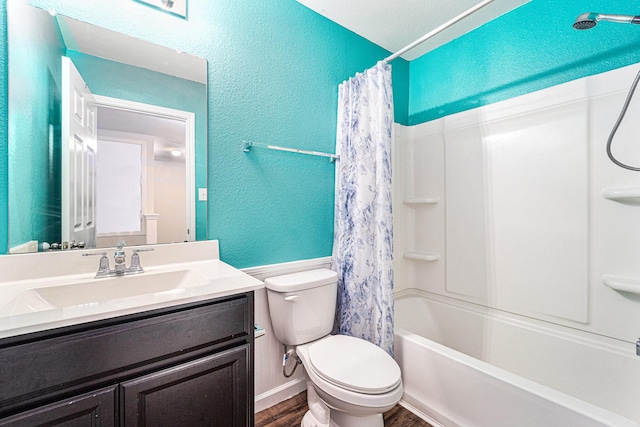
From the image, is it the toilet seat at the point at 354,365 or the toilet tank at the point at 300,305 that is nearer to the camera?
the toilet seat at the point at 354,365

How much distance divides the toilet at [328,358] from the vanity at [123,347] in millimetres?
358

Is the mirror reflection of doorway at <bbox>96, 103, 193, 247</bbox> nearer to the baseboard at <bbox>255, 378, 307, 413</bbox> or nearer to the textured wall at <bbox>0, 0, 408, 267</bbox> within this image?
the textured wall at <bbox>0, 0, 408, 267</bbox>

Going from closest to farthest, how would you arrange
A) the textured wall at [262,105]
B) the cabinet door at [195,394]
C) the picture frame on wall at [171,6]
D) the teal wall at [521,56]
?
the cabinet door at [195,394] → the picture frame on wall at [171,6] → the textured wall at [262,105] → the teal wall at [521,56]

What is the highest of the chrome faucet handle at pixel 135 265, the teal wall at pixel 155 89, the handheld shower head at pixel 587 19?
the handheld shower head at pixel 587 19

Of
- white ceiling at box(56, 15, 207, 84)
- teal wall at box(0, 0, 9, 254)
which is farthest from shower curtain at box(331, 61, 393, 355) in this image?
teal wall at box(0, 0, 9, 254)

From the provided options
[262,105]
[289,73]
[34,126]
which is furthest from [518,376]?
[34,126]

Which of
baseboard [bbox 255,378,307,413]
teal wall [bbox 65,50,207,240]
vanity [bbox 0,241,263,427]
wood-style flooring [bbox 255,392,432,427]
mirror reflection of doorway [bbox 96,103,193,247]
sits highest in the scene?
teal wall [bbox 65,50,207,240]

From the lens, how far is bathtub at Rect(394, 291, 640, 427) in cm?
114

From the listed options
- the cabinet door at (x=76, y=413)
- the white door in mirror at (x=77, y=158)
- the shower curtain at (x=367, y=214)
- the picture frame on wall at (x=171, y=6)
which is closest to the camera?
the cabinet door at (x=76, y=413)

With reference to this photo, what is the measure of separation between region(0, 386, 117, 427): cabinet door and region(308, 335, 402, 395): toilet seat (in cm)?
78

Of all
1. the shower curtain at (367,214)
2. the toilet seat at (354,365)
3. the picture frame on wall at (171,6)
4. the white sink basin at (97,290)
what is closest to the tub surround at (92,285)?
the white sink basin at (97,290)

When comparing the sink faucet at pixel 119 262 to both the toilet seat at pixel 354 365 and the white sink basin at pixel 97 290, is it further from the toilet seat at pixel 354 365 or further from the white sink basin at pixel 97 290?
the toilet seat at pixel 354 365

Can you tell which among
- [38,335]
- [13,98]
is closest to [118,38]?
[13,98]

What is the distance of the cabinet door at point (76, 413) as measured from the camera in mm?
691
